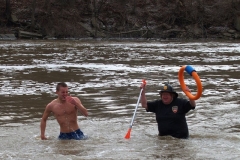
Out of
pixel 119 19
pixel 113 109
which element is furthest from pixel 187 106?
pixel 119 19

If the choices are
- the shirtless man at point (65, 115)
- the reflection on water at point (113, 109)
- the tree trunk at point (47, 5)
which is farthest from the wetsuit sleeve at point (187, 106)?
the tree trunk at point (47, 5)

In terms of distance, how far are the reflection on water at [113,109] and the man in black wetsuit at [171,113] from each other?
0.16 meters

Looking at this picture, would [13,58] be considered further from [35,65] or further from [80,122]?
[80,122]

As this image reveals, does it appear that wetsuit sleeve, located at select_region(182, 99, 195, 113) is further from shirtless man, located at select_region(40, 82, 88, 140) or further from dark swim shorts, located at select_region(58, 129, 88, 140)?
dark swim shorts, located at select_region(58, 129, 88, 140)

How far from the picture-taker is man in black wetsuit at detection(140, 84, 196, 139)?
8711mm

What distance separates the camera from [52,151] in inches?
320

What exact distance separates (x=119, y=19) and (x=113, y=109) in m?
40.4

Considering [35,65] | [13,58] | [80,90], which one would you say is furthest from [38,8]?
[80,90]

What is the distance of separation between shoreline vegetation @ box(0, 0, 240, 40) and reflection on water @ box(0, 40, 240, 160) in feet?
78.9

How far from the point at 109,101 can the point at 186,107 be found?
441cm

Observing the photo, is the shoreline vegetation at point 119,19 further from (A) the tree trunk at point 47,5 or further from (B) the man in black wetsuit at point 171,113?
(B) the man in black wetsuit at point 171,113

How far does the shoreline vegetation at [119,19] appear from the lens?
47219 millimetres

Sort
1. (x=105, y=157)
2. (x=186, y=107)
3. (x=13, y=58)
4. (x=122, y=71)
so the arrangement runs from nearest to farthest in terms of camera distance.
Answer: (x=105, y=157)
(x=186, y=107)
(x=122, y=71)
(x=13, y=58)

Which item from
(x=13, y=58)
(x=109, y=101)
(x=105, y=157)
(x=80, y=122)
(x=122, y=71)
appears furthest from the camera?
(x=13, y=58)
